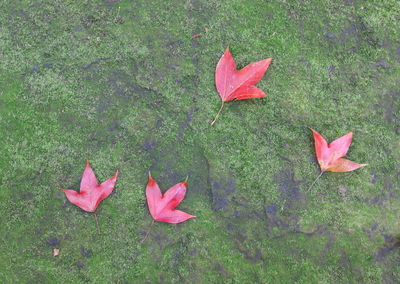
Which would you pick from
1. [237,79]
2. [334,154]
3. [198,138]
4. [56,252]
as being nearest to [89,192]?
[56,252]

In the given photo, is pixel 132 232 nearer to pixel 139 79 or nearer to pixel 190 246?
pixel 190 246

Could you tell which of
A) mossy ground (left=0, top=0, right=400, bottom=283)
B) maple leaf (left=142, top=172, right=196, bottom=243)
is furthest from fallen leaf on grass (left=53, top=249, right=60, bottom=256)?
maple leaf (left=142, top=172, right=196, bottom=243)

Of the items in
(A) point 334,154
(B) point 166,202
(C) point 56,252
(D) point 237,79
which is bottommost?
(C) point 56,252

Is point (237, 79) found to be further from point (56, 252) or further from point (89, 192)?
point (56, 252)

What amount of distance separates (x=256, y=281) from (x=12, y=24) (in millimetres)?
2012

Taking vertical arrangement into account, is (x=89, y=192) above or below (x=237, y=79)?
below

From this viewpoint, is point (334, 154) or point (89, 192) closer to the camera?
point (89, 192)

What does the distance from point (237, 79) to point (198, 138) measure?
1.32ft

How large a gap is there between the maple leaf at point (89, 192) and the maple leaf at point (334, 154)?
41.9 inches

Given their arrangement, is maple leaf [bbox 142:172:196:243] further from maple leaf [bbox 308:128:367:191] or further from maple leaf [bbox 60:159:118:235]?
maple leaf [bbox 308:128:367:191]

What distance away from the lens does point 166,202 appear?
1732 mm

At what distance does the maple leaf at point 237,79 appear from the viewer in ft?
6.31

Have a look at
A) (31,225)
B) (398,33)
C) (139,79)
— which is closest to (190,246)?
(31,225)

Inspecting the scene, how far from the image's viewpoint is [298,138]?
193 centimetres
